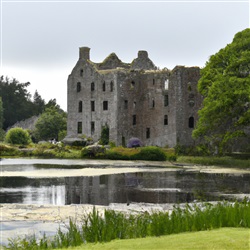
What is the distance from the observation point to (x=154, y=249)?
13.8 m

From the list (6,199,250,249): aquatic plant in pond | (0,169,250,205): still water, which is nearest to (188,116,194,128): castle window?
(0,169,250,205): still water

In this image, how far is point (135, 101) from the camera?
9088 cm

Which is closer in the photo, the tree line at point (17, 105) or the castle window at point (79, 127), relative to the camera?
the castle window at point (79, 127)

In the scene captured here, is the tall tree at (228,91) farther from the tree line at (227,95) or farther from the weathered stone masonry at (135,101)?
the weathered stone masonry at (135,101)

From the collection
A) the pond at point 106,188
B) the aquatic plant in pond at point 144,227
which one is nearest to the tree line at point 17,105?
the pond at point 106,188

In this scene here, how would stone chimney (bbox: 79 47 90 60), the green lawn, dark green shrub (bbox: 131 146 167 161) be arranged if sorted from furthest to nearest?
stone chimney (bbox: 79 47 90 60)
dark green shrub (bbox: 131 146 167 161)
the green lawn

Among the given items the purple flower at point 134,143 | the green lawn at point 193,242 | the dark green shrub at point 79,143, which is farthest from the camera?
the dark green shrub at point 79,143

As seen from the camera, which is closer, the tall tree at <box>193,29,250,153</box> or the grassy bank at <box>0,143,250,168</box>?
the tall tree at <box>193,29,250,153</box>

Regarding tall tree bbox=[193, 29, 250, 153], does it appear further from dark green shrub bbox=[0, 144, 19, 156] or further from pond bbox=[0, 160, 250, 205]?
dark green shrub bbox=[0, 144, 19, 156]

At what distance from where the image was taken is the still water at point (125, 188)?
96.4 feet

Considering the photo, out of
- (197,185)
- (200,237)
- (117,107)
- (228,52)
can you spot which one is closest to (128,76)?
(117,107)

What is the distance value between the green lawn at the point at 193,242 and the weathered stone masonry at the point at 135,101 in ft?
218

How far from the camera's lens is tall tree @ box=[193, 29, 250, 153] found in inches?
2211

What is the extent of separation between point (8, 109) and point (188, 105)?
228 ft
